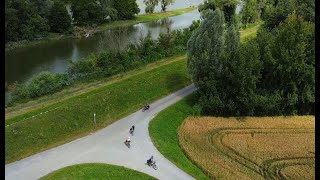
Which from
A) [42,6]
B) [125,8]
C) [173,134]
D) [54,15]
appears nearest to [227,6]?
[125,8]

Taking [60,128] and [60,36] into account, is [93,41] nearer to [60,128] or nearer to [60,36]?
[60,36]

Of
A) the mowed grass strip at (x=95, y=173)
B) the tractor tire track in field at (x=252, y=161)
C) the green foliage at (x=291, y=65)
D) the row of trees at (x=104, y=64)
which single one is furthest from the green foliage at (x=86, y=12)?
the mowed grass strip at (x=95, y=173)

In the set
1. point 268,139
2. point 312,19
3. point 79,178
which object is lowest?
point 268,139

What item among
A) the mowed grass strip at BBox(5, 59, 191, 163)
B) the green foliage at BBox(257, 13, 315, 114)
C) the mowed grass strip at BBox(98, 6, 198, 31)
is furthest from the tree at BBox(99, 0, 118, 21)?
the green foliage at BBox(257, 13, 315, 114)

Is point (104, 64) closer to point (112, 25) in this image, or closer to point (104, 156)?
point (104, 156)

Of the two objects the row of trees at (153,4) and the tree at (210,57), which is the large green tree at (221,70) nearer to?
the tree at (210,57)

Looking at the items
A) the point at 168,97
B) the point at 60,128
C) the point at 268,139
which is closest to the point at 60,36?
the point at 168,97
